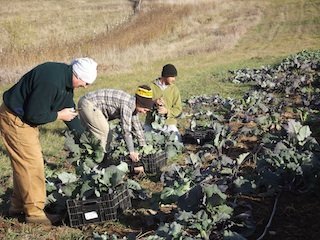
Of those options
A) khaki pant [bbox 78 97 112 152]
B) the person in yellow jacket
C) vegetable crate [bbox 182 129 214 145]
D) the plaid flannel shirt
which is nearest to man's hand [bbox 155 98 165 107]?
the person in yellow jacket

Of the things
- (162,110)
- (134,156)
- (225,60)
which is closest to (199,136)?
(162,110)

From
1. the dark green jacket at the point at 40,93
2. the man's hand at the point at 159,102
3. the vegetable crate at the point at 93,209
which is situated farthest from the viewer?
the man's hand at the point at 159,102

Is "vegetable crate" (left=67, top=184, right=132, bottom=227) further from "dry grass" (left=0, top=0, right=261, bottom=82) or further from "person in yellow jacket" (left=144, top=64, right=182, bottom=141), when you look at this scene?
"dry grass" (left=0, top=0, right=261, bottom=82)

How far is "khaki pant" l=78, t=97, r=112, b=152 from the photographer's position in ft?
18.5

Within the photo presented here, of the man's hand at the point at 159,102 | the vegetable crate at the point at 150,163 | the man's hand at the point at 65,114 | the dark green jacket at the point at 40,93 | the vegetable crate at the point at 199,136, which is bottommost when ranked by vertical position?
the vegetable crate at the point at 199,136

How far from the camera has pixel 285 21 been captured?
3161cm

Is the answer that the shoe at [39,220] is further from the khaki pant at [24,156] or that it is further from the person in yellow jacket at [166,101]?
the person in yellow jacket at [166,101]

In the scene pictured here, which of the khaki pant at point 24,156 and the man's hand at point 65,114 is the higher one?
the man's hand at point 65,114

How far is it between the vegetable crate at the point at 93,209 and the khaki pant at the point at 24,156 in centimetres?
37

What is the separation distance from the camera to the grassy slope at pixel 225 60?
21.8 feet

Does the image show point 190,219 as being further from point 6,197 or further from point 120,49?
point 120,49

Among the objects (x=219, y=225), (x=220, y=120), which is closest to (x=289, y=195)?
(x=219, y=225)

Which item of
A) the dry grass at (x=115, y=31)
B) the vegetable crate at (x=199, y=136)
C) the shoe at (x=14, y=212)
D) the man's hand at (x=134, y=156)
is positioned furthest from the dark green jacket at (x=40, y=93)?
the dry grass at (x=115, y=31)

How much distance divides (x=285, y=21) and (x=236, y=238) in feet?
100.0
